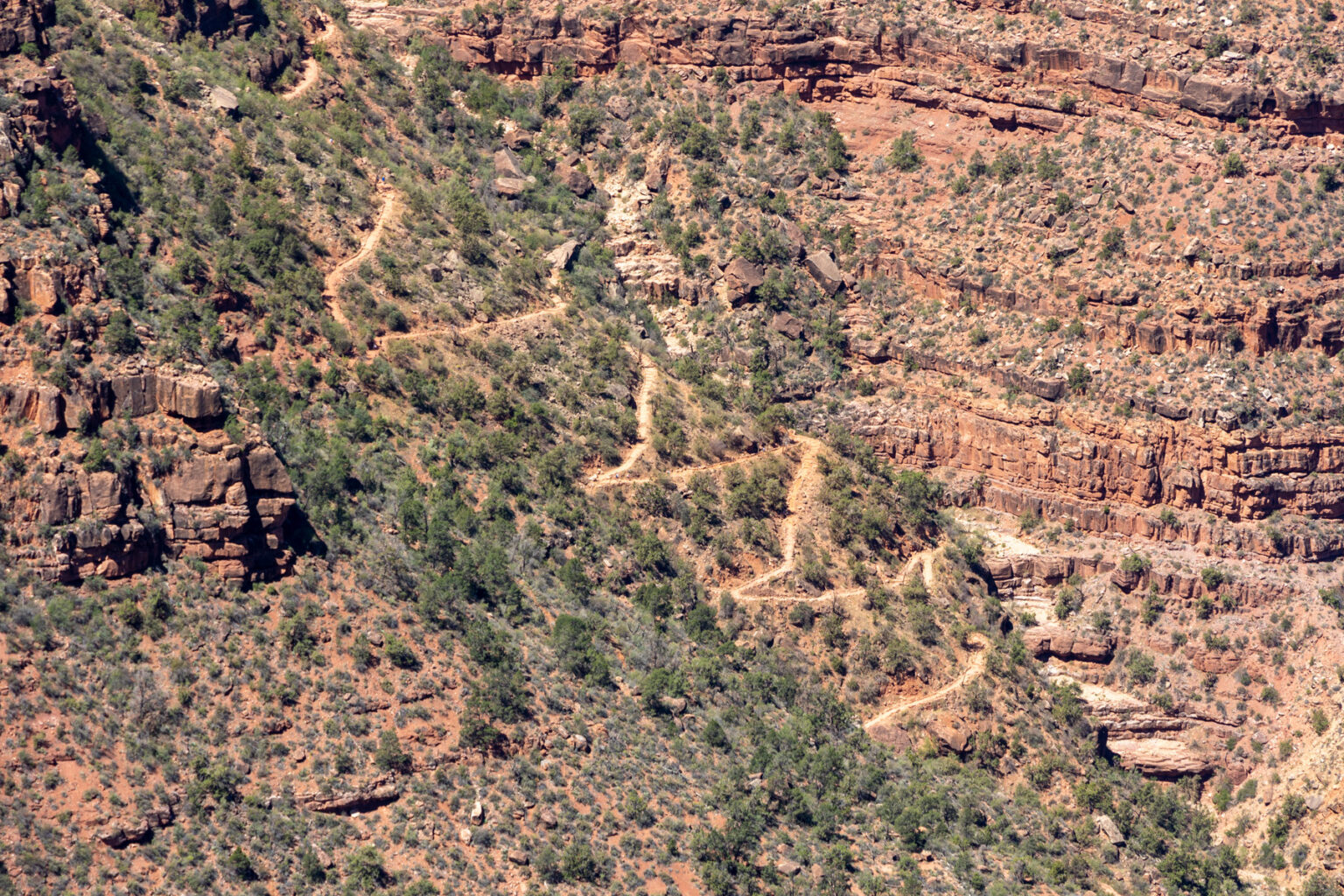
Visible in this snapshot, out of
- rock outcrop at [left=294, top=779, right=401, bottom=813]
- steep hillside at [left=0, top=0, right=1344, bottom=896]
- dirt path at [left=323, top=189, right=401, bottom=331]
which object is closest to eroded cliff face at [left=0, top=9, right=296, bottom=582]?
steep hillside at [left=0, top=0, right=1344, bottom=896]

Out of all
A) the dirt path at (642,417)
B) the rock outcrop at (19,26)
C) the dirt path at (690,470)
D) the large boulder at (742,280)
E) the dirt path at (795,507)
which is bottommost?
the dirt path at (795,507)

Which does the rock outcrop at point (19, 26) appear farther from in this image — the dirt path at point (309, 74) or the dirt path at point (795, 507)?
the dirt path at point (795, 507)

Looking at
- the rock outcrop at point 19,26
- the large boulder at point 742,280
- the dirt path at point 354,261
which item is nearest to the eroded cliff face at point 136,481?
the dirt path at point 354,261

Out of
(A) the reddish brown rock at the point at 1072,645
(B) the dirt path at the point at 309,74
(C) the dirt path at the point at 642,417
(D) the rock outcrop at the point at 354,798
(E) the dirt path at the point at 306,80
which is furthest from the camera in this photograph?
(B) the dirt path at the point at 309,74

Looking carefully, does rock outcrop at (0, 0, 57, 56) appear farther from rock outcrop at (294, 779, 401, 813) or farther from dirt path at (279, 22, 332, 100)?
rock outcrop at (294, 779, 401, 813)

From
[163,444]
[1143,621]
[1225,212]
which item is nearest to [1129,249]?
[1225,212]

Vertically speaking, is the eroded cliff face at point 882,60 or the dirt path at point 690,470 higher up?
the eroded cliff face at point 882,60

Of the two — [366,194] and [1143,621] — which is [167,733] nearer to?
[366,194]
